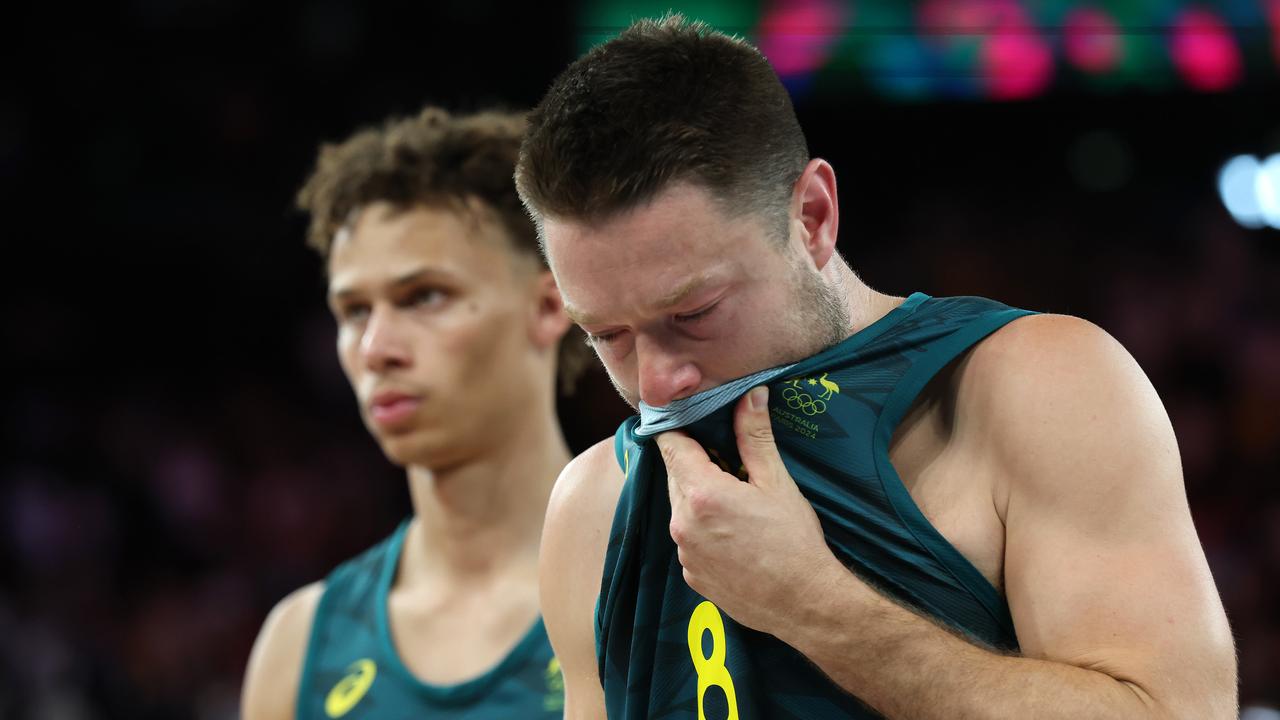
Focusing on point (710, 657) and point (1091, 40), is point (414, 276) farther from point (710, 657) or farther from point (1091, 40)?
point (1091, 40)

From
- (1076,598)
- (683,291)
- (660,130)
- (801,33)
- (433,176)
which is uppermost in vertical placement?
(801,33)

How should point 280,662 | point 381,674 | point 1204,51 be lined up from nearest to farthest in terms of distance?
point 381,674
point 280,662
point 1204,51

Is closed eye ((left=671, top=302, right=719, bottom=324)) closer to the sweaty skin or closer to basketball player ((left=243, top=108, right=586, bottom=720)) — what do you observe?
the sweaty skin

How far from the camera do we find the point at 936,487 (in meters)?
1.80

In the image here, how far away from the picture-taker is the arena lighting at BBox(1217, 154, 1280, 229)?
7.27 m

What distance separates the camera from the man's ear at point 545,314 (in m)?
3.29

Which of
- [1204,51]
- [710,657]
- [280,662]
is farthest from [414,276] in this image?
[1204,51]

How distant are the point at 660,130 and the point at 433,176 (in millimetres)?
1595

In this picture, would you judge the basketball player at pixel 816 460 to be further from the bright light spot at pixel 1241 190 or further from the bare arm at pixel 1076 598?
the bright light spot at pixel 1241 190

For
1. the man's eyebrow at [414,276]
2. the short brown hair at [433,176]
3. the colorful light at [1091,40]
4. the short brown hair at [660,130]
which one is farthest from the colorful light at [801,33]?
the short brown hair at [660,130]

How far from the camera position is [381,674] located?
10.8ft

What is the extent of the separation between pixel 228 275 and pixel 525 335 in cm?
487

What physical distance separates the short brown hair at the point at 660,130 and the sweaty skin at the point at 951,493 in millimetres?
32

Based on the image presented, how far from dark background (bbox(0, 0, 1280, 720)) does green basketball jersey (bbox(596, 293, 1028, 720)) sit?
492 centimetres
